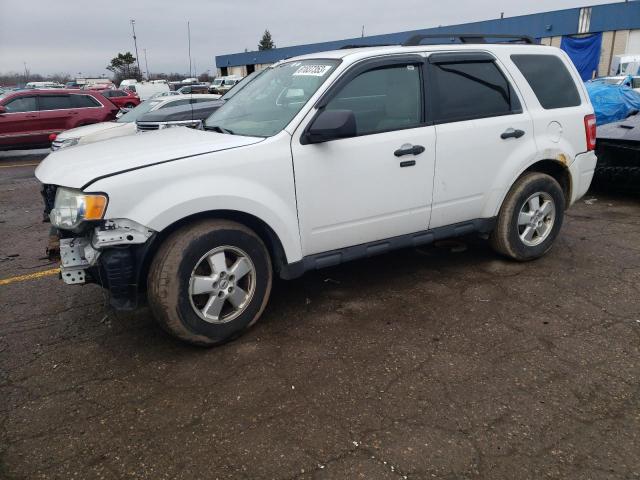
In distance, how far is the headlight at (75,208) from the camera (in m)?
2.84

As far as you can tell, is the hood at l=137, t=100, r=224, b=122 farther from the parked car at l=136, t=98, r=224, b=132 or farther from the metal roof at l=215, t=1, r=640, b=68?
the metal roof at l=215, t=1, r=640, b=68

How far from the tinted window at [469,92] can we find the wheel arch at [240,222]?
1.56 metres

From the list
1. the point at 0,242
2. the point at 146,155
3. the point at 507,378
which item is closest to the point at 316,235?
the point at 146,155

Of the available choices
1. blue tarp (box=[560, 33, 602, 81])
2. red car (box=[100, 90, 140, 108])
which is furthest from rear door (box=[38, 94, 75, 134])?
blue tarp (box=[560, 33, 602, 81])

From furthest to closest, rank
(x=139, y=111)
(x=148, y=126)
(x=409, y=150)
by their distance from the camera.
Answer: (x=139, y=111) → (x=148, y=126) → (x=409, y=150)

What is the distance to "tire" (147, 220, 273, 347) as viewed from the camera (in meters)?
3.03

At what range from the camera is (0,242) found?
234 inches

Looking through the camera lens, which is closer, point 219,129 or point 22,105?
point 219,129

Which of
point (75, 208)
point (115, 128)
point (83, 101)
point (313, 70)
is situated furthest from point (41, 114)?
point (75, 208)

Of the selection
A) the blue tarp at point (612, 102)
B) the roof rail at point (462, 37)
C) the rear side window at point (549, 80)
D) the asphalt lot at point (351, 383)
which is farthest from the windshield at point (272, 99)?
the blue tarp at point (612, 102)

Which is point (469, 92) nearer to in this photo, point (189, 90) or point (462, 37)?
point (462, 37)

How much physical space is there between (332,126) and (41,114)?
41.9 feet

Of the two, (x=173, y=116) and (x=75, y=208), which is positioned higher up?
(x=173, y=116)

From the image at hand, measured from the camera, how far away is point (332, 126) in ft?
10.6
